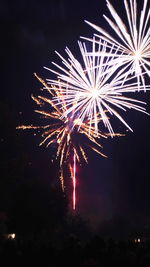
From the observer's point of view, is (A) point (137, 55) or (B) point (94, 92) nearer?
(A) point (137, 55)

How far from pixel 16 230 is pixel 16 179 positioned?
28.3ft

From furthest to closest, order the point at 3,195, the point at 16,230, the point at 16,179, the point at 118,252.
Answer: the point at 16,179
the point at 3,195
the point at 16,230
the point at 118,252

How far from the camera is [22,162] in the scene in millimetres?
47125

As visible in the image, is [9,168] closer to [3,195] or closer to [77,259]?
[3,195]

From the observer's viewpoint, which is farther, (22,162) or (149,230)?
(22,162)

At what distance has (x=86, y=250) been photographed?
963 centimetres

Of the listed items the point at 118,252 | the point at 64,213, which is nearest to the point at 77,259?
the point at 118,252

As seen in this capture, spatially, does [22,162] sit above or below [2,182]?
above

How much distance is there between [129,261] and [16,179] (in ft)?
121

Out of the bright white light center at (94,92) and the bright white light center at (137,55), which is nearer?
the bright white light center at (137,55)

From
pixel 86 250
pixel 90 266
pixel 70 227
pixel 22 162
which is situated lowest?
pixel 90 266

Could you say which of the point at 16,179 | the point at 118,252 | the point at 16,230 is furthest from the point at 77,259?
the point at 16,179

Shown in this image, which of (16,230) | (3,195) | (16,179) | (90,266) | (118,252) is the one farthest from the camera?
(16,179)

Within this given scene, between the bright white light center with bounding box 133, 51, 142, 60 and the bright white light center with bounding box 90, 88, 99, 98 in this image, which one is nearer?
the bright white light center with bounding box 133, 51, 142, 60
